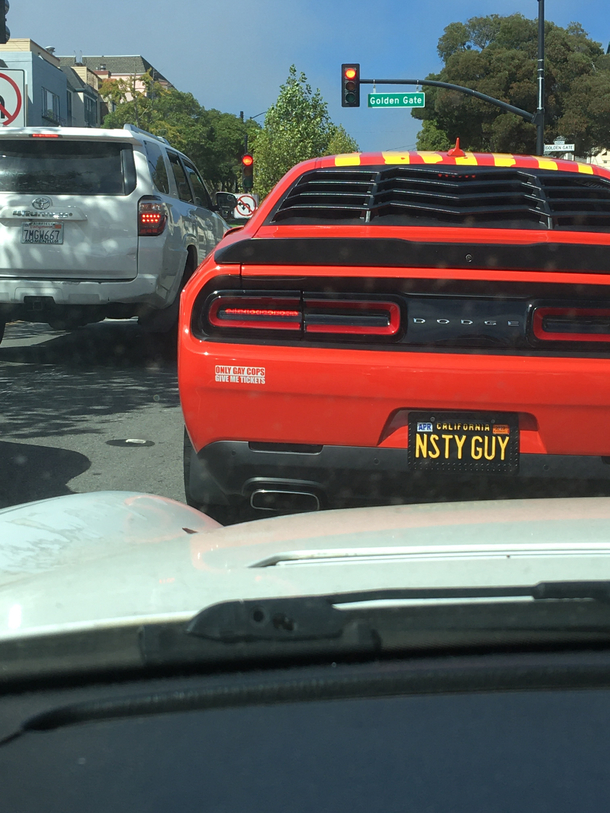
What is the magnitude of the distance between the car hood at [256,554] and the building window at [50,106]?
71.0 metres

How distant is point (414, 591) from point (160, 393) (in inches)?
262

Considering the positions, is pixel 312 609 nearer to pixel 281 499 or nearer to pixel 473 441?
pixel 473 441

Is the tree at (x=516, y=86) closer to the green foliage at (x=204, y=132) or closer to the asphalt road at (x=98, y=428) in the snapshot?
the green foliage at (x=204, y=132)

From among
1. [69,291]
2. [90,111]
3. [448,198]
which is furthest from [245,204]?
[90,111]

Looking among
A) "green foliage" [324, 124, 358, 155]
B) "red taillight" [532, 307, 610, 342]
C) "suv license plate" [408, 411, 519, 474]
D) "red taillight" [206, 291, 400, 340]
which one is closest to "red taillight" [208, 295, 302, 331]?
"red taillight" [206, 291, 400, 340]

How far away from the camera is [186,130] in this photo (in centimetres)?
8662

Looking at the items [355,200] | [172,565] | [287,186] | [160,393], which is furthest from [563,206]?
[160,393]

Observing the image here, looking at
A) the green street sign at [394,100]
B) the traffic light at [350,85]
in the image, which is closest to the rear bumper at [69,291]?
the traffic light at [350,85]

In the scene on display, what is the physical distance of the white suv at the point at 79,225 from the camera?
8867mm

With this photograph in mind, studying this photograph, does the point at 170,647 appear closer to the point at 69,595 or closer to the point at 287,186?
the point at 69,595

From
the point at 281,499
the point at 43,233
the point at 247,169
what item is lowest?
the point at 281,499

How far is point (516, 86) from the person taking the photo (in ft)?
176

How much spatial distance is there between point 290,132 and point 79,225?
58.9 metres

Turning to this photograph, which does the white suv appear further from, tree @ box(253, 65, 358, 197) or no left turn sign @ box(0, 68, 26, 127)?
tree @ box(253, 65, 358, 197)
